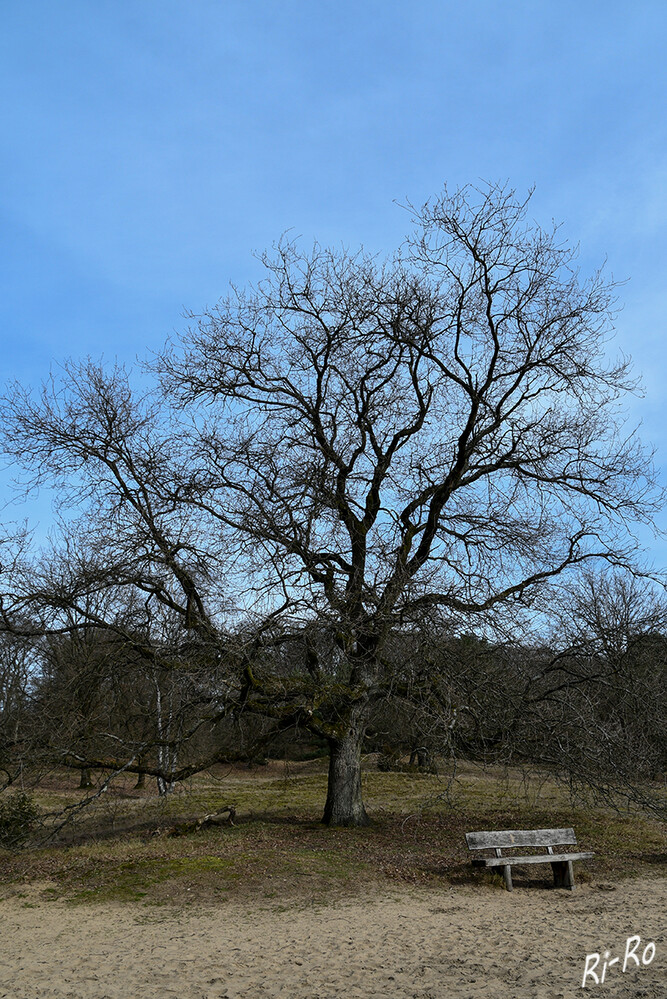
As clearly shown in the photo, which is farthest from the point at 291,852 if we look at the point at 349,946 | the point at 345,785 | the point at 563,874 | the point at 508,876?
the point at 349,946

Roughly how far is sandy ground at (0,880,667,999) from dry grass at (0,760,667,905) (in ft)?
2.10

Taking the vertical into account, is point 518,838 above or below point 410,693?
below

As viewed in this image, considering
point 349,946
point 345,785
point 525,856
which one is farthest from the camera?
point 345,785

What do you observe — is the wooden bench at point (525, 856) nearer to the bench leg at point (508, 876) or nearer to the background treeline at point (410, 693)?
the bench leg at point (508, 876)

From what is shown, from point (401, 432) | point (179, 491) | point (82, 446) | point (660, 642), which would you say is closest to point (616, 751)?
point (660, 642)

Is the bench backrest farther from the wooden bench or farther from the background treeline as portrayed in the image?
the background treeline

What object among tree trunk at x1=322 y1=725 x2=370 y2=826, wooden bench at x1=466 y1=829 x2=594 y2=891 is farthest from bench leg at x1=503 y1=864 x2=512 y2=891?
tree trunk at x1=322 y1=725 x2=370 y2=826

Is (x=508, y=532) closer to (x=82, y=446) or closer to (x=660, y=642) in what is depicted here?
(x=660, y=642)

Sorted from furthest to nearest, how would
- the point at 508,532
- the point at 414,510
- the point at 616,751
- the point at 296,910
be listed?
1. the point at 414,510
2. the point at 508,532
3. the point at 616,751
4. the point at 296,910

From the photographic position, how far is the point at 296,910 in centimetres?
823

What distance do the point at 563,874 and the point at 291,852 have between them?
3.75 metres

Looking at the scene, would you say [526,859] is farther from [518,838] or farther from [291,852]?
[291,852]

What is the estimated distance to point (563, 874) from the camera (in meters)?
9.44

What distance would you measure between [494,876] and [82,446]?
845 centimetres
